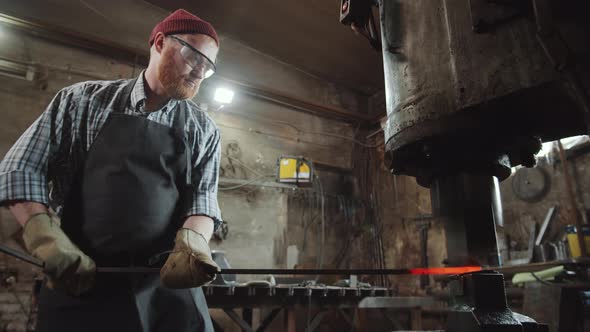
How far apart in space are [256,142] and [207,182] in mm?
4809

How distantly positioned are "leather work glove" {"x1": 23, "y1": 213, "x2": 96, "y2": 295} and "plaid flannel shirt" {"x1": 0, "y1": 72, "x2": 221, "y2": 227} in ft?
0.40

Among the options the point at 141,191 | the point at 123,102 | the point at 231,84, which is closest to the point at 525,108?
the point at 141,191

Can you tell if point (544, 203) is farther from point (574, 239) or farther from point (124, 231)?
point (124, 231)

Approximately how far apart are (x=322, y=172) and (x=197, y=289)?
18.3 feet

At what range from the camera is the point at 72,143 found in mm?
1553

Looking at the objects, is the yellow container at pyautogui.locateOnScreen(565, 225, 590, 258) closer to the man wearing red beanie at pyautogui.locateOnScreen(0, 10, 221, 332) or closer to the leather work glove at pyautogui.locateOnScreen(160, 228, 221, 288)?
the man wearing red beanie at pyautogui.locateOnScreen(0, 10, 221, 332)

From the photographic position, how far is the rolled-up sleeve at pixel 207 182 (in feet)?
5.56

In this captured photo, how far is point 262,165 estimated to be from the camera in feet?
21.3

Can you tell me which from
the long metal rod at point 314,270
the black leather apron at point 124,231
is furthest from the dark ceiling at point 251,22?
the long metal rod at point 314,270

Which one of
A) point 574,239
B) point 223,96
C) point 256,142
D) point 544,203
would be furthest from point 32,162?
point 544,203

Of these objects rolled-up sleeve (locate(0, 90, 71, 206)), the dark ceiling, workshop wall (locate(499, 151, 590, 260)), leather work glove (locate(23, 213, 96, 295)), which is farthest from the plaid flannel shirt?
workshop wall (locate(499, 151, 590, 260))

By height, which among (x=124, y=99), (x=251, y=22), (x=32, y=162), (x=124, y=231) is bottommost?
(x=124, y=231)

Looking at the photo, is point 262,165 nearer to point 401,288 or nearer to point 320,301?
point 320,301

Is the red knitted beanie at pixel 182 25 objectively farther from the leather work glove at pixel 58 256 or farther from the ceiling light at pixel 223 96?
the ceiling light at pixel 223 96
